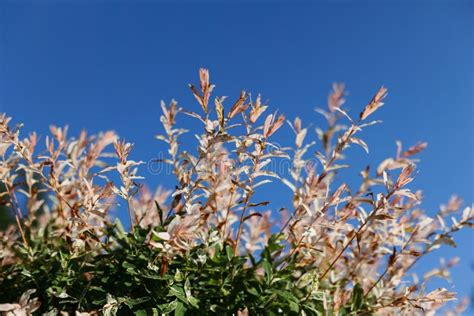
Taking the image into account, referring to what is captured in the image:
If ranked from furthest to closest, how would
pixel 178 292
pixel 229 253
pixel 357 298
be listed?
pixel 357 298 → pixel 229 253 → pixel 178 292

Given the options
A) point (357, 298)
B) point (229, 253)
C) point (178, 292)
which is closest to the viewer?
point (178, 292)

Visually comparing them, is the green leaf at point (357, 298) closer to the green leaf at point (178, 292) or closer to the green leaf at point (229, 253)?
the green leaf at point (229, 253)

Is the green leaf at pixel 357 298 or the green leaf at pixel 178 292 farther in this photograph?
the green leaf at pixel 357 298

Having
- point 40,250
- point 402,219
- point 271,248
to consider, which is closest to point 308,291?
point 271,248

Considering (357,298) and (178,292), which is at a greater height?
(357,298)

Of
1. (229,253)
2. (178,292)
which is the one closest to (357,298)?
(229,253)

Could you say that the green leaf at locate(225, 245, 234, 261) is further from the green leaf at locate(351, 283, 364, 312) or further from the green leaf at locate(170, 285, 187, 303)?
the green leaf at locate(351, 283, 364, 312)

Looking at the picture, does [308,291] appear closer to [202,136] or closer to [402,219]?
[402,219]

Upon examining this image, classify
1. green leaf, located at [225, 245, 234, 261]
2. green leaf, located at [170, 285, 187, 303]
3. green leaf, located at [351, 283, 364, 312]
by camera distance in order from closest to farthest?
1. green leaf, located at [170, 285, 187, 303]
2. green leaf, located at [225, 245, 234, 261]
3. green leaf, located at [351, 283, 364, 312]

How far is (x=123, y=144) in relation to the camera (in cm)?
181

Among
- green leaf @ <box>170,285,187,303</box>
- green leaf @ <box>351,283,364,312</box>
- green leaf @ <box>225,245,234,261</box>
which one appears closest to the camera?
green leaf @ <box>170,285,187,303</box>

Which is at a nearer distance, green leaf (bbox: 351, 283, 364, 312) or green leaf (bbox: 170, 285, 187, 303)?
green leaf (bbox: 170, 285, 187, 303)

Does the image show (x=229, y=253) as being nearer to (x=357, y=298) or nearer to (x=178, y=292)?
(x=178, y=292)

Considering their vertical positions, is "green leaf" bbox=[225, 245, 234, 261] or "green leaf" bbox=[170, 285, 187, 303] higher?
"green leaf" bbox=[225, 245, 234, 261]
